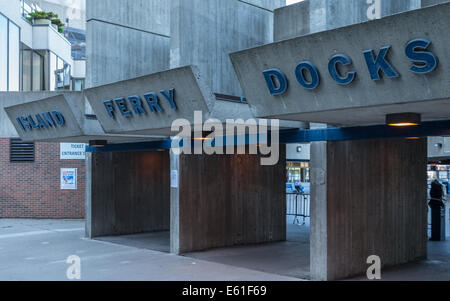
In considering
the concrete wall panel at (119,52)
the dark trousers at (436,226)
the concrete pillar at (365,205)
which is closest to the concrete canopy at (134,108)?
the concrete wall panel at (119,52)

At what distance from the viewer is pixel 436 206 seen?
14.3m

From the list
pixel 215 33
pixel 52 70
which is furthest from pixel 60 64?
pixel 215 33

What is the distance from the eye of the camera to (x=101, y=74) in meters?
14.6

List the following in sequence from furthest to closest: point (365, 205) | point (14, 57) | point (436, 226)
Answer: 1. point (14, 57)
2. point (436, 226)
3. point (365, 205)

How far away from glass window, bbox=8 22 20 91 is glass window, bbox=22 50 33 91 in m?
0.63

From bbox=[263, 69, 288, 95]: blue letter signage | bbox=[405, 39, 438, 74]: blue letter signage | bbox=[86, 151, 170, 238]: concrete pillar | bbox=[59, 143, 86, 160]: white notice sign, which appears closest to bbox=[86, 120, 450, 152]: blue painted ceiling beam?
bbox=[263, 69, 288, 95]: blue letter signage

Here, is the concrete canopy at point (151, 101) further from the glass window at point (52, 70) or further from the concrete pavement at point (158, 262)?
the glass window at point (52, 70)

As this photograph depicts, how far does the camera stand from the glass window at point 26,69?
25516 millimetres

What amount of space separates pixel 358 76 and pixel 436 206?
873 centimetres

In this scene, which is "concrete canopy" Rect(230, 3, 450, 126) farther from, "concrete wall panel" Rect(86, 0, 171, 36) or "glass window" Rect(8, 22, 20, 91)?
"glass window" Rect(8, 22, 20, 91)

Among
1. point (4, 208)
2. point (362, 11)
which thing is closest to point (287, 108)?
point (362, 11)

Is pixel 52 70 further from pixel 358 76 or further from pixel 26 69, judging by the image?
pixel 358 76

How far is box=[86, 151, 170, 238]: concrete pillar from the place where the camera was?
16359 millimetres
